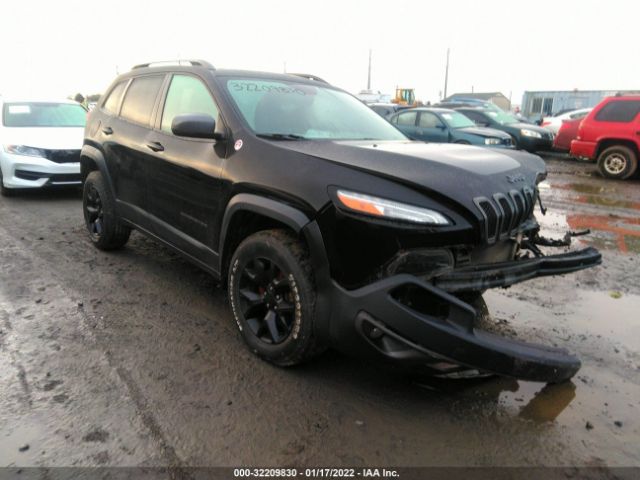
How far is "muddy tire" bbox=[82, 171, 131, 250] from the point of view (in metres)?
4.74

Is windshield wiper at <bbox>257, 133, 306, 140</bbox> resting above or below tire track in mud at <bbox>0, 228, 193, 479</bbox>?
above

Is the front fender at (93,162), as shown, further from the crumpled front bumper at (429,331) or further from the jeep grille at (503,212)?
the jeep grille at (503,212)

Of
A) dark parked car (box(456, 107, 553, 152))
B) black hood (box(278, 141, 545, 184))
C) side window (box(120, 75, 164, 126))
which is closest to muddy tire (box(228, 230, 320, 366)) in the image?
black hood (box(278, 141, 545, 184))

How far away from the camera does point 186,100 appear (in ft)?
12.4

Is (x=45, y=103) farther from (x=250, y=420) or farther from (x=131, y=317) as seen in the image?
(x=250, y=420)

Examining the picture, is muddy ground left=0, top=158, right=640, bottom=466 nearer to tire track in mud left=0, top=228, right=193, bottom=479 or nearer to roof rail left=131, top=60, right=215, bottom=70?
tire track in mud left=0, top=228, right=193, bottom=479

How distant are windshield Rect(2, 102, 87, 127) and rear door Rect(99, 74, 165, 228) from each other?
4186 mm

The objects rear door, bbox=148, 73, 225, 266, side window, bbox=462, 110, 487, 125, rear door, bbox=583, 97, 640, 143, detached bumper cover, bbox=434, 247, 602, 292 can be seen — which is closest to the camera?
detached bumper cover, bbox=434, 247, 602, 292

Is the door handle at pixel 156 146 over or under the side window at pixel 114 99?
under

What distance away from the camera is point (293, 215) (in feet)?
8.63

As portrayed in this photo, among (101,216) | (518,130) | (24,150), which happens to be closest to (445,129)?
(518,130)

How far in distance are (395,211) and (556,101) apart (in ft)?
98.8

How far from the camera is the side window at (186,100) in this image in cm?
352

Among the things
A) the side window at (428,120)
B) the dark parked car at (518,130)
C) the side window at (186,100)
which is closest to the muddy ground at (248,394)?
the side window at (186,100)
